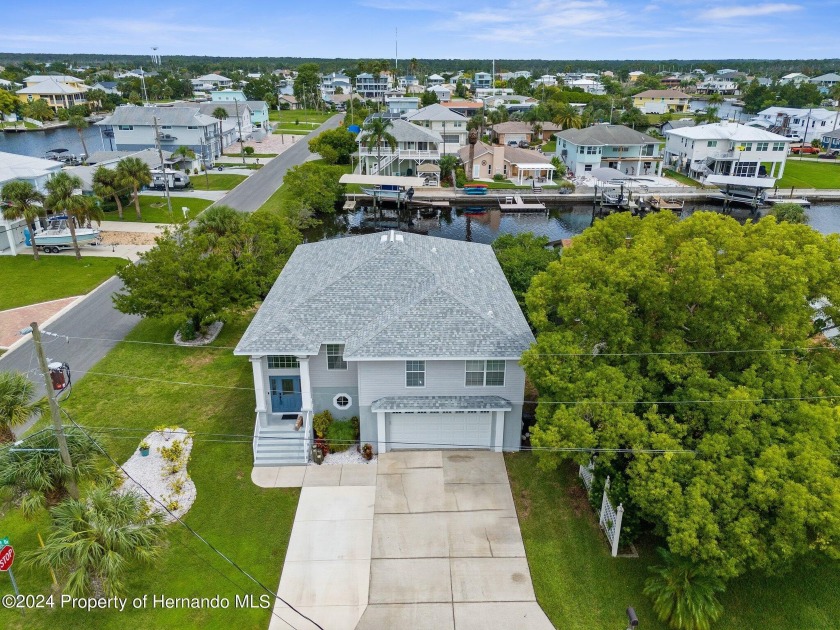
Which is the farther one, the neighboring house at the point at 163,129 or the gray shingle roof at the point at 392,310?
the neighboring house at the point at 163,129

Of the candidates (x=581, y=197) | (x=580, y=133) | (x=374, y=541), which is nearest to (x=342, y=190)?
(x=581, y=197)

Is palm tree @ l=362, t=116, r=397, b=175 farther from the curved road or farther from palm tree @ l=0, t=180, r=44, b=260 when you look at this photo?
the curved road

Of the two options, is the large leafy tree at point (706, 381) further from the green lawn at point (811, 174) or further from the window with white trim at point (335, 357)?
the green lawn at point (811, 174)

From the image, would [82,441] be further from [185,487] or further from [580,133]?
[580,133]

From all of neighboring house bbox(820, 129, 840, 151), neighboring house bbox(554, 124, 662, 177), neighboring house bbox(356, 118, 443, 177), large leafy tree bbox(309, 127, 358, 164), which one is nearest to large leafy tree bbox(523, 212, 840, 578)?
neighboring house bbox(356, 118, 443, 177)

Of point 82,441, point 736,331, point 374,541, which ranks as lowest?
point 374,541

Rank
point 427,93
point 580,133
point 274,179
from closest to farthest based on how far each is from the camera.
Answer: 1. point 274,179
2. point 580,133
3. point 427,93

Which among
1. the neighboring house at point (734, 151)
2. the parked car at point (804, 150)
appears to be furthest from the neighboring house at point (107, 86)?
the parked car at point (804, 150)
